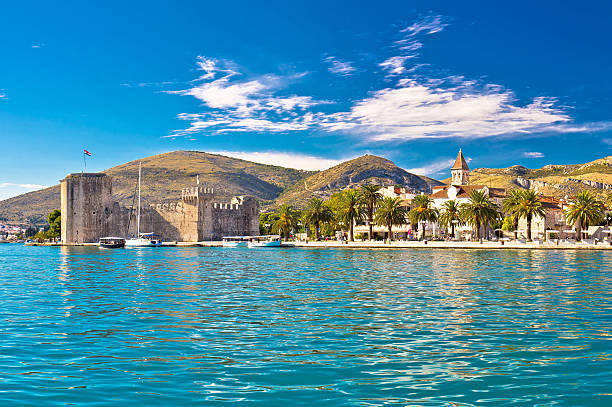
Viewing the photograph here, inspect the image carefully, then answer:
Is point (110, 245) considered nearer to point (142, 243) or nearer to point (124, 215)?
point (142, 243)

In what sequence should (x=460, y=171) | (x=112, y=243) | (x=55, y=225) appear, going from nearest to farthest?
(x=112, y=243)
(x=55, y=225)
(x=460, y=171)

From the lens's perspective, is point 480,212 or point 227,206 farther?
point 227,206

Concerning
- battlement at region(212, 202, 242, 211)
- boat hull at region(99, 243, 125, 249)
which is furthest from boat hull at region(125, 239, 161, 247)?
battlement at region(212, 202, 242, 211)

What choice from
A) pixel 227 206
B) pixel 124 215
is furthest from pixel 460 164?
pixel 124 215

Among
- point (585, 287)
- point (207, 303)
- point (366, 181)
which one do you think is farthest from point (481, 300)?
point (366, 181)

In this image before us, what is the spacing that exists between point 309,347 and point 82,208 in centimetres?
7028

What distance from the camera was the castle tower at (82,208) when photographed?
72000mm

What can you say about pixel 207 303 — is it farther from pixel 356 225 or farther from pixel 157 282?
pixel 356 225

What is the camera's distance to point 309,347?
8.53m

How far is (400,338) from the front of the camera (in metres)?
9.23

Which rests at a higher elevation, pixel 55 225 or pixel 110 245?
pixel 55 225

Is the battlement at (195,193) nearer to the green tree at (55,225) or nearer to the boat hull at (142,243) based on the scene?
the boat hull at (142,243)

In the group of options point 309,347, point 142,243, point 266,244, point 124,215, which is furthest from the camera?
point 124,215

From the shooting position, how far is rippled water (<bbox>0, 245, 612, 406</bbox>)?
6.20m
